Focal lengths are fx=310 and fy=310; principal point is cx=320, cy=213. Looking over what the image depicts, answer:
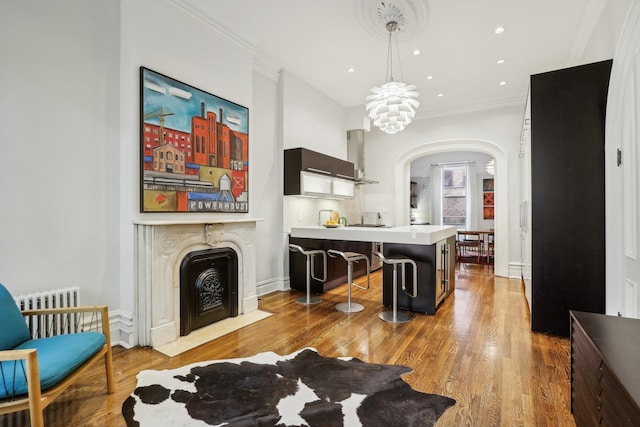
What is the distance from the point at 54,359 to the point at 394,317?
3.09 m

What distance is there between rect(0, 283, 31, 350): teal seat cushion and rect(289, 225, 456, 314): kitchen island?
3.17m

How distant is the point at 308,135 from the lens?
584 centimetres

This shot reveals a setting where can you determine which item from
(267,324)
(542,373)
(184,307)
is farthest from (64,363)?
(542,373)

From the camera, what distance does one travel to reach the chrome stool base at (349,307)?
159 inches

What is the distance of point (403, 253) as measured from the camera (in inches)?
158

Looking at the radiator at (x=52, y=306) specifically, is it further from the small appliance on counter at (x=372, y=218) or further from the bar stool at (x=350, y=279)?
the small appliance on counter at (x=372, y=218)

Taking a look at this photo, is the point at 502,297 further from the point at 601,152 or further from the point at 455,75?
the point at 455,75

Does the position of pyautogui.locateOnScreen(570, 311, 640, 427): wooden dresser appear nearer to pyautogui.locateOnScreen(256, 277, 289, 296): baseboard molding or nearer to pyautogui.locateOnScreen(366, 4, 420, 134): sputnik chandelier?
pyautogui.locateOnScreen(366, 4, 420, 134): sputnik chandelier

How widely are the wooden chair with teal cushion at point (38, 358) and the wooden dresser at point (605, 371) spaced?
2432 millimetres

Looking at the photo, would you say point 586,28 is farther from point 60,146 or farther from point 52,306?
point 52,306

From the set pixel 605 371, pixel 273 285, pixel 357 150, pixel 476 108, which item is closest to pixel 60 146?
pixel 273 285

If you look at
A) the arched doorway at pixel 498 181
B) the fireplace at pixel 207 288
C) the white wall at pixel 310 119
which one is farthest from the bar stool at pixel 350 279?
the arched doorway at pixel 498 181

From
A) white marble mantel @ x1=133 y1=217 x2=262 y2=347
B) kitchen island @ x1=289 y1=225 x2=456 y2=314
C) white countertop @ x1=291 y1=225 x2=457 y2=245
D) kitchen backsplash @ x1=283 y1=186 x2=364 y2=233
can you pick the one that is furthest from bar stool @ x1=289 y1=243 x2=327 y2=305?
white marble mantel @ x1=133 y1=217 x2=262 y2=347

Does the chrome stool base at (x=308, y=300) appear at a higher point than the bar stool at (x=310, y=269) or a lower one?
lower
